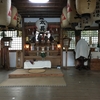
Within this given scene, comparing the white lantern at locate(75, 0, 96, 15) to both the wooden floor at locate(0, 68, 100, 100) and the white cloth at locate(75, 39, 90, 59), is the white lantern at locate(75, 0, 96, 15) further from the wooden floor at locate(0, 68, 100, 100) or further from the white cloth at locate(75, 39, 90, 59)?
the white cloth at locate(75, 39, 90, 59)

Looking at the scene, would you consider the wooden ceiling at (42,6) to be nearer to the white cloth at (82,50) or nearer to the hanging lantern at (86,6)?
the white cloth at (82,50)

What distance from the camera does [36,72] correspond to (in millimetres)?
6156

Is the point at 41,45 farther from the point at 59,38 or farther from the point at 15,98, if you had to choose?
the point at 15,98

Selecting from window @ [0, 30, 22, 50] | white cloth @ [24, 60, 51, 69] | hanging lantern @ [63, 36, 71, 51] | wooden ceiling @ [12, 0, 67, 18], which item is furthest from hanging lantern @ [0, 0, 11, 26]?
window @ [0, 30, 22, 50]

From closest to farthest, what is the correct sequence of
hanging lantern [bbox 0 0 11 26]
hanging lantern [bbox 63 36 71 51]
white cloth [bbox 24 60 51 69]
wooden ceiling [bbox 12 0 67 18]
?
hanging lantern [bbox 0 0 11 26] → wooden ceiling [bbox 12 0 67 18] → white cloth [bbox 24 60 51 69] → hanging lantern [bbox 63 36 71 51]

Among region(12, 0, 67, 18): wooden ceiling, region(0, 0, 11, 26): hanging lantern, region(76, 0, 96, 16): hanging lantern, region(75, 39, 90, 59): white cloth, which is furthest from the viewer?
region(75, 39, 90, 59): white cloth

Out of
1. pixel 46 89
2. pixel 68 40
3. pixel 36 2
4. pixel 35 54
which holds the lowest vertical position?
pixel 46 89

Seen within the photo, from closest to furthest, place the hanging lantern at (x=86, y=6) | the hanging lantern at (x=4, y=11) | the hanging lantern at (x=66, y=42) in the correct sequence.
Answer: the hanging lantern at (x=86, y=6)
the hanging lantern at (x=4, y=11)
the hanging lantern at (x=66, y=42)

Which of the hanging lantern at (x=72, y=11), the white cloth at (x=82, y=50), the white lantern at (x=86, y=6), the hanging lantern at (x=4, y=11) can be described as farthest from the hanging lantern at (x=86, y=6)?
the white cloth at (x=82, y=50)

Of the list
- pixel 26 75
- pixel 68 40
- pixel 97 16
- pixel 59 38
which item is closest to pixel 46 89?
pixel 26 75

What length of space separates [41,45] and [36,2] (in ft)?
9.72

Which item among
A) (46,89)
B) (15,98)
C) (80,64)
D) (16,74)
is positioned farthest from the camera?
(80,64)

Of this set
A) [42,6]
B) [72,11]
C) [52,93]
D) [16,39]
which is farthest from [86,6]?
[16,39]

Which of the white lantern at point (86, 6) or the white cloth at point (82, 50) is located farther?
the white cloth at point (82, 50)
